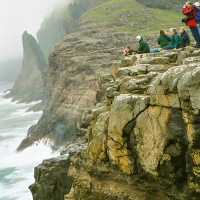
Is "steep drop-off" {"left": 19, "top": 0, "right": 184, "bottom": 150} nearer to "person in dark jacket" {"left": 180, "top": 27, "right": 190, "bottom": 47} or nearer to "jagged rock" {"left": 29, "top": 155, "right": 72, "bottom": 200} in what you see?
"jagged rock" {"left": 29, "top": 155, "right": 72, "bottom": 200}

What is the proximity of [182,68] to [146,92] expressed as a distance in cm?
323

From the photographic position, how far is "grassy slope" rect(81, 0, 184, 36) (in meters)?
96.5

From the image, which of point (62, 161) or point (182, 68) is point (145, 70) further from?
point (62, 161)

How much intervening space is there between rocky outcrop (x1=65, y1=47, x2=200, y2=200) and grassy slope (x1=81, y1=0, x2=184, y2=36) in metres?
73.5

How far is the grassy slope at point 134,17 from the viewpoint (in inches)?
3799

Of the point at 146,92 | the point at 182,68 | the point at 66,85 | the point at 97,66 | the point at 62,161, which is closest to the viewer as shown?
the point at 182,68

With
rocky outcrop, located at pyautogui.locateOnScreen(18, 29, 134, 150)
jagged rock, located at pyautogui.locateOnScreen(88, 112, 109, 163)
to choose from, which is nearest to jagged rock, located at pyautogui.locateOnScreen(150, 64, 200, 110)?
jagged rock, located at pyautogui.locateOnScreen(88, 112, 109, 163)

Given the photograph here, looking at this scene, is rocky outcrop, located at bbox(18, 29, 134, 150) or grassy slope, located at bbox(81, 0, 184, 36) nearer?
rocky outcrop, located at bbox(18, 29, 134, 150)

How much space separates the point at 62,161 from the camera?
33.3 metres

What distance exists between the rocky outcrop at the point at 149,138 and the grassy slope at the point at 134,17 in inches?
2894

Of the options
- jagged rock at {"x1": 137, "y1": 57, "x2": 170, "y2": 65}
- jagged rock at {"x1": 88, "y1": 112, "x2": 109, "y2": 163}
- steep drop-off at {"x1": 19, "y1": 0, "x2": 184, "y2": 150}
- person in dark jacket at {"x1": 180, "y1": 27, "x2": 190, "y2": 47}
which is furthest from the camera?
steep drop-off at {"x1": 19, "y1": 0, "x2": 184, "y2": 150}

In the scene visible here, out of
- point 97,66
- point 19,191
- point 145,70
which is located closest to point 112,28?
point 97,66

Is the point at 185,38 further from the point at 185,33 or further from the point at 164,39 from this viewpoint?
the point at 164,39

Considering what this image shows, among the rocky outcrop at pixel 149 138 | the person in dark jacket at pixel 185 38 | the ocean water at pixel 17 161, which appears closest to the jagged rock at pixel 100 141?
the rocky outcrop at pixel 149 138
